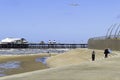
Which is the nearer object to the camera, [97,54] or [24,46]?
[97,54]

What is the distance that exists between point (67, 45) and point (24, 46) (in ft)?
56.8

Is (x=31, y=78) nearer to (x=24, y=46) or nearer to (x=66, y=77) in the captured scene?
(x=66, y=77)

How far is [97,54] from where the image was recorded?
4497cm

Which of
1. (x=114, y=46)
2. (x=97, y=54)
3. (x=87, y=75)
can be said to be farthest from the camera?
(x=114, y=46)

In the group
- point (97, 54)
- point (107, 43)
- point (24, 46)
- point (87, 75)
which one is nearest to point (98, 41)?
point (107, 43)

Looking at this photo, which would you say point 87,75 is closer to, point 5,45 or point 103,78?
point 103,78

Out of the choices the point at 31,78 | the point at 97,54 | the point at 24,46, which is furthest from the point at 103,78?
the point at 24,46

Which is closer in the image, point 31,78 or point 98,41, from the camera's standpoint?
point 31,78

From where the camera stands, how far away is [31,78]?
49.0 feet

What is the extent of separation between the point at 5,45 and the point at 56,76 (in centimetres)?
12665

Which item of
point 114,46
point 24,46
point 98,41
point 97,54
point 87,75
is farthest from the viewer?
point 24,46

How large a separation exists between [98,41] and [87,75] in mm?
40185

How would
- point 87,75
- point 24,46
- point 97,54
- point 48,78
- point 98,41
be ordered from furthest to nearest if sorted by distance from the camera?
point 24,46 → point 98,41 → point 97,54 → point 87,75 → point 48,78

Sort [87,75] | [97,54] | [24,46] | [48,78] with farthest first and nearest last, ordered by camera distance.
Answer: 1. [24,46]
2. [97,54]
3. [87,75]
4. [48,78]
